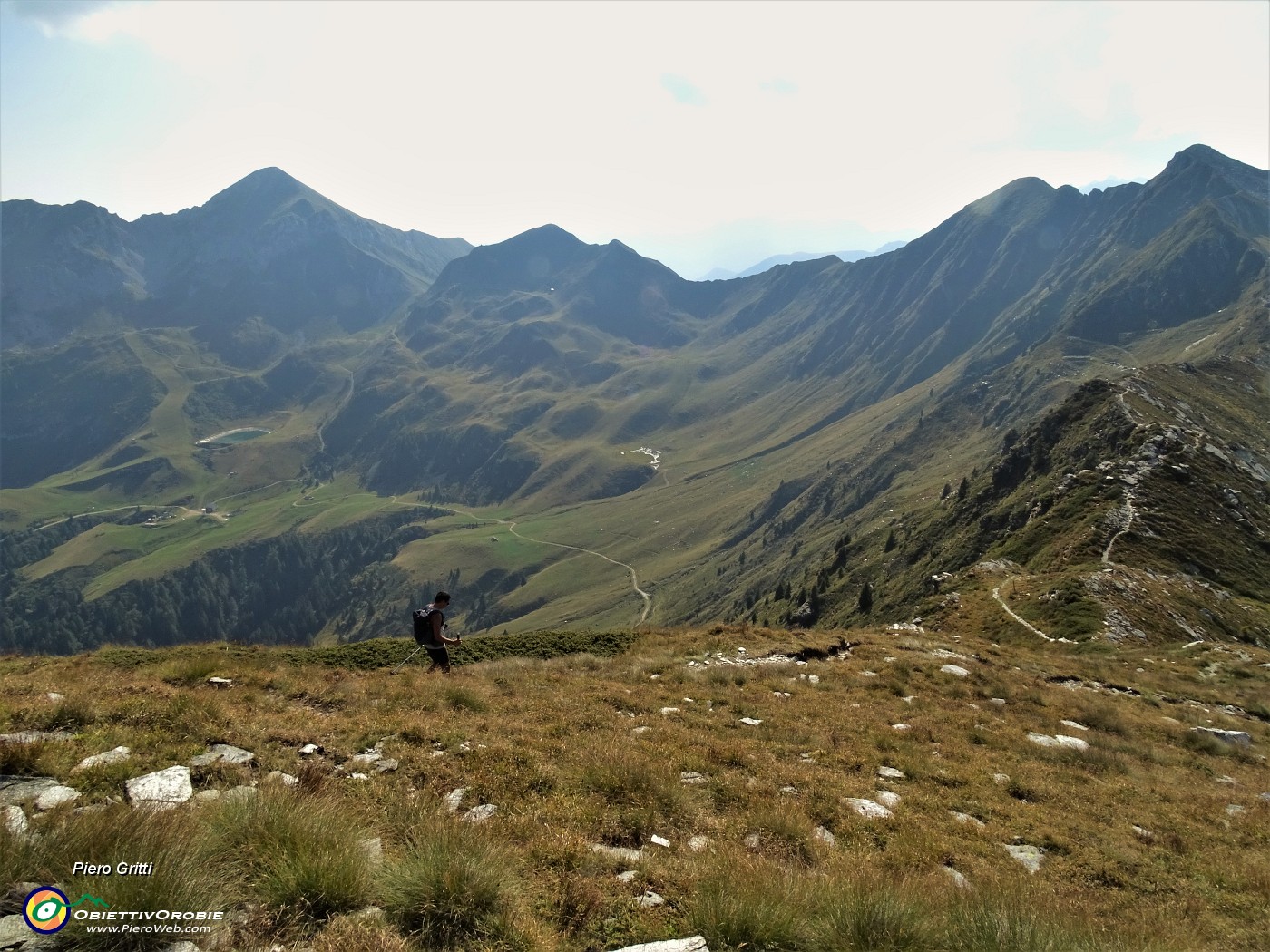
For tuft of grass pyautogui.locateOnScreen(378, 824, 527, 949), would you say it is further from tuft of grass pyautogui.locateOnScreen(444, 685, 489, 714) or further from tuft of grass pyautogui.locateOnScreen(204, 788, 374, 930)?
tuft of grass pyautogui.locateOnScreen(444, 685, 489, 714)

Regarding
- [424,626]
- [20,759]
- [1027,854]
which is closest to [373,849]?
[20,759]

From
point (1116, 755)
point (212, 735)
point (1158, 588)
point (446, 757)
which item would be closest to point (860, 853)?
point (446, 757)

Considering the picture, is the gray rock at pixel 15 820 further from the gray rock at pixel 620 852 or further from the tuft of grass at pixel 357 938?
the gray rock at pixel 620 852

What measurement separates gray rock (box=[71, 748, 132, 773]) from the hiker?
39.0ft

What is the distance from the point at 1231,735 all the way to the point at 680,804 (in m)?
23.2

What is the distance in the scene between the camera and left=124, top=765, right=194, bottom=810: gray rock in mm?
8516

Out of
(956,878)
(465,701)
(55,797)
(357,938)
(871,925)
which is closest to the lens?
(357,938)

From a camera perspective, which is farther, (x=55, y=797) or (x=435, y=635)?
(x=435, y=635)

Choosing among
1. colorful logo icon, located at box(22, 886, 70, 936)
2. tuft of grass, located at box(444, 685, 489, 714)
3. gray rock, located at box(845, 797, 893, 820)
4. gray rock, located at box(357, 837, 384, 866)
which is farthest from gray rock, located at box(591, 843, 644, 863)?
tuft of grass, located at box(444, 685, 489, 714)

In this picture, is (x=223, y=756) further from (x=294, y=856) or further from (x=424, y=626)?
(x=424, y=626)

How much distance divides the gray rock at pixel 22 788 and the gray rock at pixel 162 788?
909mm

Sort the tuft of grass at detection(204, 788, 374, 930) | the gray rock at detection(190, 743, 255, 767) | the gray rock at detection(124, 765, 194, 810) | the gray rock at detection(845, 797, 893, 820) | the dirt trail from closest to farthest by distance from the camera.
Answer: the tuft of grass at detection(204, 788, 374, 930), the gray rock at detection(124, 765, 194, 810), the gray rock at detection(190, 743, 255, 767), the gray rock at detection(845, 797, 893, 820), the dirt trail

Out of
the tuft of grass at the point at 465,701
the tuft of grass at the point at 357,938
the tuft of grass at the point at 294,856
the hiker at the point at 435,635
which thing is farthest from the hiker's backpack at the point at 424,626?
the tuft of grass at the point at 357,938

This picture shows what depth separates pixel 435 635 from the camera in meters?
22.6
